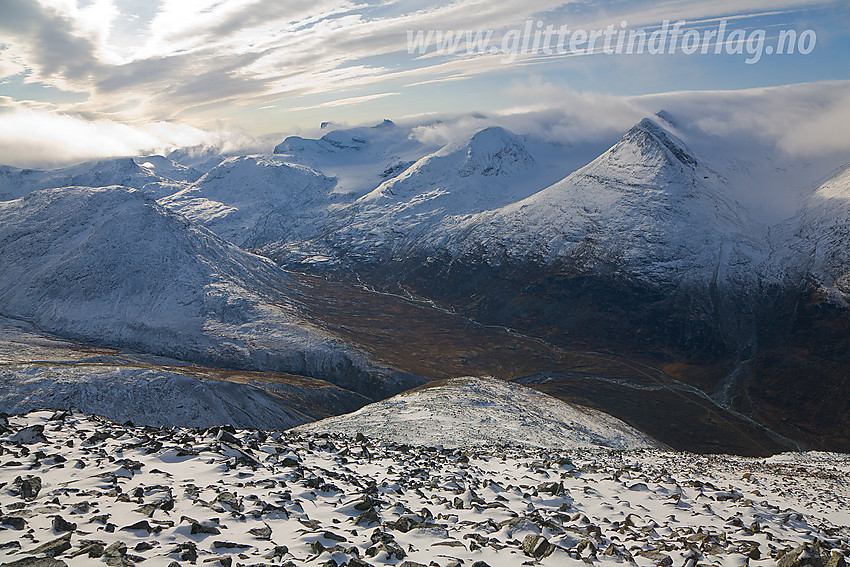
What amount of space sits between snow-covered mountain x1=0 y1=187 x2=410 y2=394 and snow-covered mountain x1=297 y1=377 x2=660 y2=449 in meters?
51.9

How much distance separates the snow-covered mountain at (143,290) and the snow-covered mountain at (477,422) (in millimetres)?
51869

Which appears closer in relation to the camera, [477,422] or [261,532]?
[261,532]

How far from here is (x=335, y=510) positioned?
47.2 feet

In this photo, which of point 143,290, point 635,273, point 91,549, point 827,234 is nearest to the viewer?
point 91,549

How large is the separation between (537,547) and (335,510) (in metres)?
5.67

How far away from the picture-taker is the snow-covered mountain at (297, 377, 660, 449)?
1608 inches

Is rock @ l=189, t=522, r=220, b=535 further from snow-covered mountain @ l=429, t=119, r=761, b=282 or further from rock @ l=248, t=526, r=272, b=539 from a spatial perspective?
snow-covered mountain @ l=429, t=119, r=761, b=282

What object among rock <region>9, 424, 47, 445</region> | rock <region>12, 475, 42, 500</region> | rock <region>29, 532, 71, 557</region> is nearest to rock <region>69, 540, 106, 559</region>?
rock <region>29, 532, 71, 557</region>

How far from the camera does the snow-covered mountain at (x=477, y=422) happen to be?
1608 inches

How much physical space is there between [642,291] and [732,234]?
3893 cm

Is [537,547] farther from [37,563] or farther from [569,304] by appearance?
[569,304]

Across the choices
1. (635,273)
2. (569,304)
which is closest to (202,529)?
(569,304)

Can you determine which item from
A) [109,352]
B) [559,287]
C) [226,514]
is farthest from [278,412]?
[559,287]

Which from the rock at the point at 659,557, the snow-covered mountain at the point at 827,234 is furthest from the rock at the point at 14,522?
the snow-covered mountain at the point at 827,234
